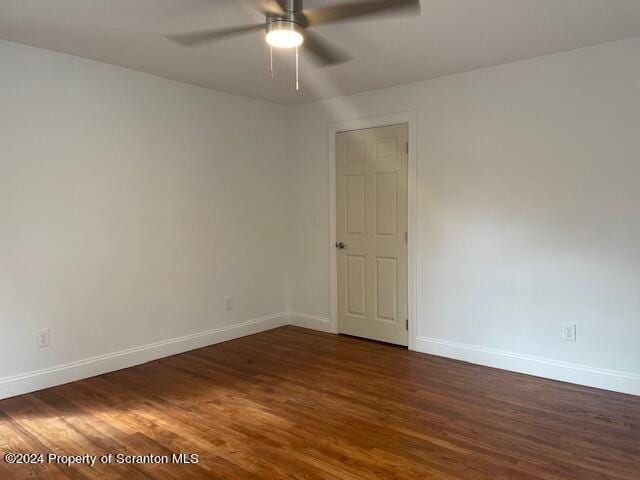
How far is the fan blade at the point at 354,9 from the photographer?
6.50 feet

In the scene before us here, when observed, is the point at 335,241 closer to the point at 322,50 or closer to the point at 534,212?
the point at 534,212

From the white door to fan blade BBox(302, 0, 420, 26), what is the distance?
207 centimetres

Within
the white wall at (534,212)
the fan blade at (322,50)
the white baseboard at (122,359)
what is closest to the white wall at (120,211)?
the white baseboard at (122,359)

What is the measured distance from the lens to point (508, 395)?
309 cm

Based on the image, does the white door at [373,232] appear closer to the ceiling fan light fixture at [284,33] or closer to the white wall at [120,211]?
the white wall at [120,211]

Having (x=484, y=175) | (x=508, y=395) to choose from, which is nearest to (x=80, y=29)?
(x=484, y=175)

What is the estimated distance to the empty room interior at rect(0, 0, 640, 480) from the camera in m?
2.48

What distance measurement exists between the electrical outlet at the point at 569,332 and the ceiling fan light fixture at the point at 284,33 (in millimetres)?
2687

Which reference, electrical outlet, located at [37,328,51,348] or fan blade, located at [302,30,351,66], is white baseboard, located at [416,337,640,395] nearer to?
fan blade, located at [302,30,351,66]

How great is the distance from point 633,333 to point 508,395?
0.93m

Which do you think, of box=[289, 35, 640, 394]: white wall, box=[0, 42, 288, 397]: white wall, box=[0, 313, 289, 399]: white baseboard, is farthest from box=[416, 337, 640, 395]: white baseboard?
box=[0, 42, 288, 397]: white wall

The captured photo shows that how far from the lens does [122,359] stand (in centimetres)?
364

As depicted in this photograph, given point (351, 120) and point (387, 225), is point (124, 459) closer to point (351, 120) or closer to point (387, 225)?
point (387, 225)

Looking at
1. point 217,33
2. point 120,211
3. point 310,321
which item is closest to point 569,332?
point 310,321
